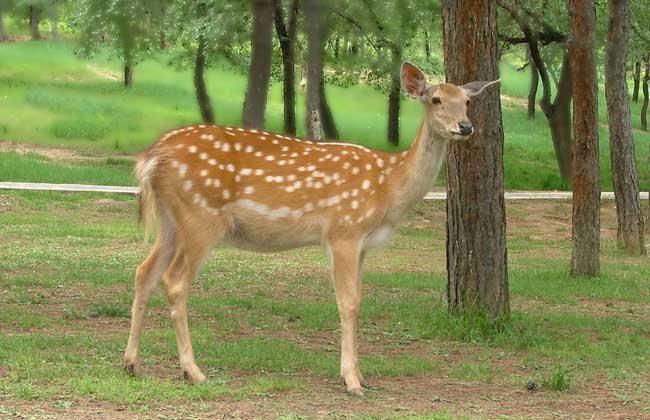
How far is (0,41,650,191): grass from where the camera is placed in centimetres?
3772

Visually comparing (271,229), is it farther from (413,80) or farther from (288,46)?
(288,46)

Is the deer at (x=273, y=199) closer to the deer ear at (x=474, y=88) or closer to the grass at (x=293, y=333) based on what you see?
the deer ear at (x=474, y=88)

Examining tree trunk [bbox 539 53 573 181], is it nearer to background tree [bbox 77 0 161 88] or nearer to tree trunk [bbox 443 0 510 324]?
background tree [bbox 77 0 161 88]

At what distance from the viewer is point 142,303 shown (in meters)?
8.17

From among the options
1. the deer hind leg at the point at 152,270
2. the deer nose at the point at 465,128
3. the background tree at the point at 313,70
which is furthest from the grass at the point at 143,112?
the deer nose at the point at 465,128

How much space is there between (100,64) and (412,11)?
37.5 m

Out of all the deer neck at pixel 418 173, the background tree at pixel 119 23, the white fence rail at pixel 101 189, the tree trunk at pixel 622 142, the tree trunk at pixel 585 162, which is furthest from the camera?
the background tree at pixel 119 23

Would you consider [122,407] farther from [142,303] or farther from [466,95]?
[466,95]

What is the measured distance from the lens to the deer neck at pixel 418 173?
8.40m

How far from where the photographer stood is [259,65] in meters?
23.6

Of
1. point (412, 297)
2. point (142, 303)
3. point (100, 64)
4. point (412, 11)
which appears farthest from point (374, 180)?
point (100, 64)

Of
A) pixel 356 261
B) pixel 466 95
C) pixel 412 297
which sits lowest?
pixel 412 297

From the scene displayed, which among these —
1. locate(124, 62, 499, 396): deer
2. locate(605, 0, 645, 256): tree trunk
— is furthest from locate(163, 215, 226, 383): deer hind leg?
locate(605, 0, 645, 256): tree trunk

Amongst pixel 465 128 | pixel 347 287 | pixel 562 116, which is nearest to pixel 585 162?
pixel 465 128
